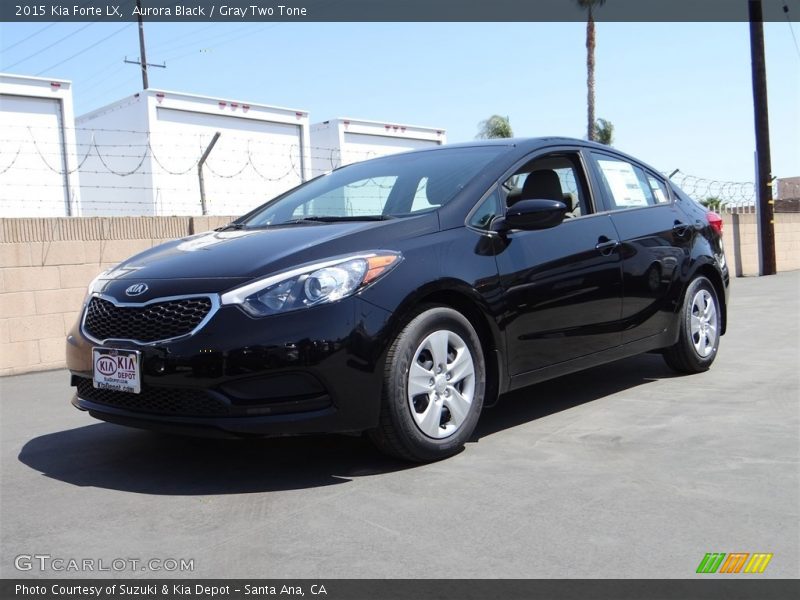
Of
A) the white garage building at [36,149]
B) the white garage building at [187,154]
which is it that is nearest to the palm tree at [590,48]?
the white garage building at [187,154]

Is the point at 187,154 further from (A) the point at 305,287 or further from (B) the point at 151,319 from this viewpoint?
(A) the point at 305,287

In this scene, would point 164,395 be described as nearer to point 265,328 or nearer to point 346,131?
point 265,328

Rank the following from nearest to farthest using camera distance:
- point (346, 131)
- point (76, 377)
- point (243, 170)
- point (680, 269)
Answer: point (76, 377) → point (680, 269) → point (243, 170) → point (346, 131)

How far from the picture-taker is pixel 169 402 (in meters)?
3.76

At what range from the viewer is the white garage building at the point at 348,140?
18453 mm

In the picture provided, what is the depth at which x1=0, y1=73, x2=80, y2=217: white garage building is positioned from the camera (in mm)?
12555

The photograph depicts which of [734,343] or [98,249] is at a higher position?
[98,249]

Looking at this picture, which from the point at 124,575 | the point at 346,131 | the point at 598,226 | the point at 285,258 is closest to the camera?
the point at 124,575

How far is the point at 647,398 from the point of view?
5445 mm

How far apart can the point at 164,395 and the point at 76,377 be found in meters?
0.74

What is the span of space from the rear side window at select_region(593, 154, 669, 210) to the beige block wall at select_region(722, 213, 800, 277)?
12.8 metres

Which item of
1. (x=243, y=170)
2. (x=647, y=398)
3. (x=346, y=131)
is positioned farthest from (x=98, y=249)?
(x=346, y=131)

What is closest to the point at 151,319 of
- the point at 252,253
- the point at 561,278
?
the point at 252,253

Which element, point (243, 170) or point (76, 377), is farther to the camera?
point (243, 170)
